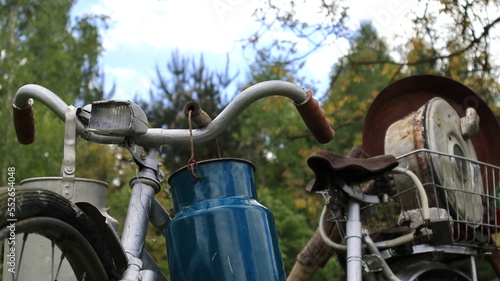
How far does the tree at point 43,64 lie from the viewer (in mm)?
10805

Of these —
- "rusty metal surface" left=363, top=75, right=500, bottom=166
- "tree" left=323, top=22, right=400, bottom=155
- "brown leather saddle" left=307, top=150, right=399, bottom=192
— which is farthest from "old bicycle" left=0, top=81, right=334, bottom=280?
Result: "tree" left=323, top=22, right=400, bottom=155

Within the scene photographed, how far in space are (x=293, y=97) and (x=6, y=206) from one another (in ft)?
2.79

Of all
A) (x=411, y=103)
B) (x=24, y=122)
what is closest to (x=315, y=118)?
(x=24, y=122)

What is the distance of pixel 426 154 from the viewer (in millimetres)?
2574

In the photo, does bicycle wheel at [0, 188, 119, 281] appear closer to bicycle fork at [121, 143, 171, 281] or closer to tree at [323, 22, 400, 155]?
bicycle fork at [121, 143, 171, 281]

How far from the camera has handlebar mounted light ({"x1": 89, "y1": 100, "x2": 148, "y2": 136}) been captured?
1.55 m

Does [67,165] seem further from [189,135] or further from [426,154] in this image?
[426,154]

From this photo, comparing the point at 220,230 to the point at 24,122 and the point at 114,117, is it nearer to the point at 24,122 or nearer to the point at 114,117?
the point at 114,117

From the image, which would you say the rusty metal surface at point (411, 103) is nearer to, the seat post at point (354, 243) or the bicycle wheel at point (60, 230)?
the seat post at point (354, 243)

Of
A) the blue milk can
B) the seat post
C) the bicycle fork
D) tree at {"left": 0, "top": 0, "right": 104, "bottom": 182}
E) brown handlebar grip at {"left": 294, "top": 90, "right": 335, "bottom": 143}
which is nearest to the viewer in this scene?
the bicycle fork

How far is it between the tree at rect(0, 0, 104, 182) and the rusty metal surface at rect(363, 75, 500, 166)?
6.75 metres

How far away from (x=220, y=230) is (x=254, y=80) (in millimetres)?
16671

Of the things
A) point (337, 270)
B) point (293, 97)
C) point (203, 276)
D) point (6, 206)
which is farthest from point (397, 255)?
point (337, 270)

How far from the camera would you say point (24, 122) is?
6.33 feet
